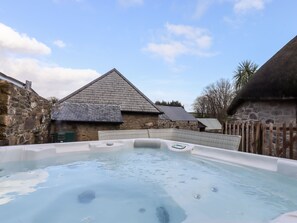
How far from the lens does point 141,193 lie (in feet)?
8.84

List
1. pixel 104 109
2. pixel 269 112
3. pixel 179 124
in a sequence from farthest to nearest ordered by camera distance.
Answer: pixel 179 124 < pixel 104 109 < pixel 269 112

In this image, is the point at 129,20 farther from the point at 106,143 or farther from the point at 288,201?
the point at 288,201

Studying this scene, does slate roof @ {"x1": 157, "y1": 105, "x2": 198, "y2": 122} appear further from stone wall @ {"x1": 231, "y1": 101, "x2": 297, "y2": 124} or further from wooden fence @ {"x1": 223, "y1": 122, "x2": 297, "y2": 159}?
wooden fence @ {"x1": 223, "y1": 122, "x2": 297, "y2": 159}

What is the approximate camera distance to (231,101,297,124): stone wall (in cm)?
626

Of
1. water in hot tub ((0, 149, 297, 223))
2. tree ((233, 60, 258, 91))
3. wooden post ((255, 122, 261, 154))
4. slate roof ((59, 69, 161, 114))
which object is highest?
tree ((233, 60, 258, 91))

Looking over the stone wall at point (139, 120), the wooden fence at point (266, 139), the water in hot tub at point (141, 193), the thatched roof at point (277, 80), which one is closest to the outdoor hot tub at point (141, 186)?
the water in hot tub at point (141, 193)

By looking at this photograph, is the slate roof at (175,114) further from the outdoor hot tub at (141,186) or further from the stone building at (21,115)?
the outdoor hot tub at (141,186)

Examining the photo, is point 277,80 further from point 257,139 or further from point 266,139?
point 257,139

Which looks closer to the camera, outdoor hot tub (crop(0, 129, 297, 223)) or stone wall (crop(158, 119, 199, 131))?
outdoor hot tub (crop(0, 129, 297, 223))

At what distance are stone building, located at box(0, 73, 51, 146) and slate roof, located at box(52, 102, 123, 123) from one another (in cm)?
540

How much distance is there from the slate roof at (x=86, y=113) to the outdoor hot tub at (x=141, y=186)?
6.91m

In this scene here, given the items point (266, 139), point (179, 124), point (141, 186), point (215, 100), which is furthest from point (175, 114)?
point (141, 186)

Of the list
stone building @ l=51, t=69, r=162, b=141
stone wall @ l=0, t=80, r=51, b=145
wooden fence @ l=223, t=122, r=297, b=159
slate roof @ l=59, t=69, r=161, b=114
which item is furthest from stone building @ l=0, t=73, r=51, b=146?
slate roof @ l=59, t=69, r=161, b=114

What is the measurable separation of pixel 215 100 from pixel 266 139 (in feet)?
91.8
